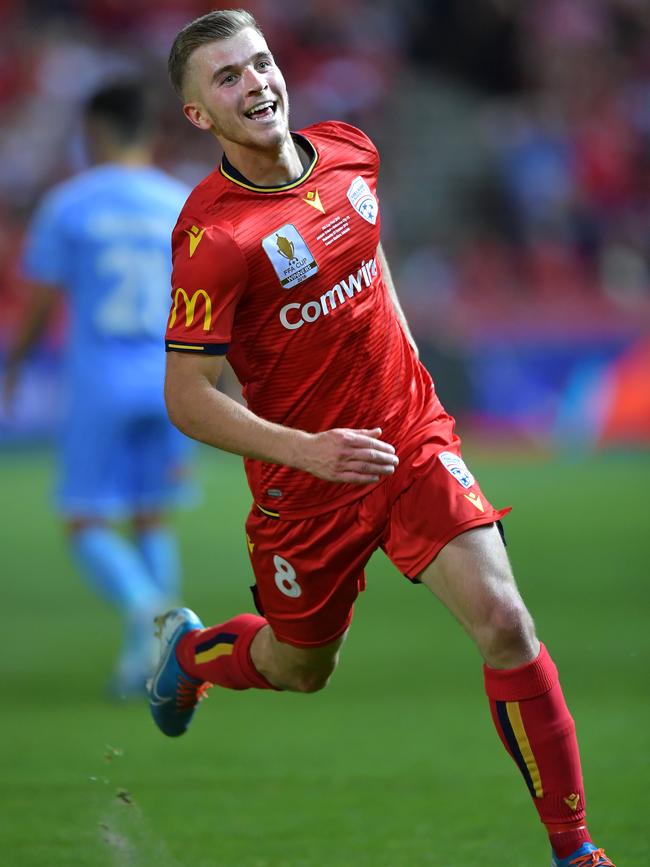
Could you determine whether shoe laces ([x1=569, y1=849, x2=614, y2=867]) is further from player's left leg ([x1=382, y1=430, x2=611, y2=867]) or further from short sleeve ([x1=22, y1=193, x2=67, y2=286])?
short sleeve ([x1=22, y1=193, x2=67, y2=286])

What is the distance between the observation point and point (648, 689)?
663cm

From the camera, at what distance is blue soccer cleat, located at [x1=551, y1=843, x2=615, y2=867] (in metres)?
3.83

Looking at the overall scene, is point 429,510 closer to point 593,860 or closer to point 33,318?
point 593,860

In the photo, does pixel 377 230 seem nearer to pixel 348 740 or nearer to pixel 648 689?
pixel 348 740

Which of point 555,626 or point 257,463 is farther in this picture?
point 555,626

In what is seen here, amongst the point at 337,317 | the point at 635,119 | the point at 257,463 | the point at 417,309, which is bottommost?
the point at 257,463

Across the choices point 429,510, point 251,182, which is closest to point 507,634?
point 429,510

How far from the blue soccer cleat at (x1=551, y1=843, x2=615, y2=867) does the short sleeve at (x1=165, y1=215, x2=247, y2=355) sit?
5.09ft

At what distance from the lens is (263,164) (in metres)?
4.24

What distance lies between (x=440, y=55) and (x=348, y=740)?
15.9 m

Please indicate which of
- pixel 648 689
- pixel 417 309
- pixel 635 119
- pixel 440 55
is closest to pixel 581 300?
pixel 417 309

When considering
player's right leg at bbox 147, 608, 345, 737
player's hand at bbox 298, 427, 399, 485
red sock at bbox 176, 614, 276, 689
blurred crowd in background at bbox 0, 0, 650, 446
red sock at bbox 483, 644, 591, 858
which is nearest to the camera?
player's hand at bbox 298, 427, 399, 485

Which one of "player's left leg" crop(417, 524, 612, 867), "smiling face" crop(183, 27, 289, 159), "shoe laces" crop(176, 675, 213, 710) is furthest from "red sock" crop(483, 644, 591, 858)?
"smiling face" crop(183, 27, 289, 159)

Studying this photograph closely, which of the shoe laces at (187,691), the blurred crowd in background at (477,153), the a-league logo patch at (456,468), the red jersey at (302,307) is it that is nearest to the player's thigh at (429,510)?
the a-league logo patch at (456,468)
